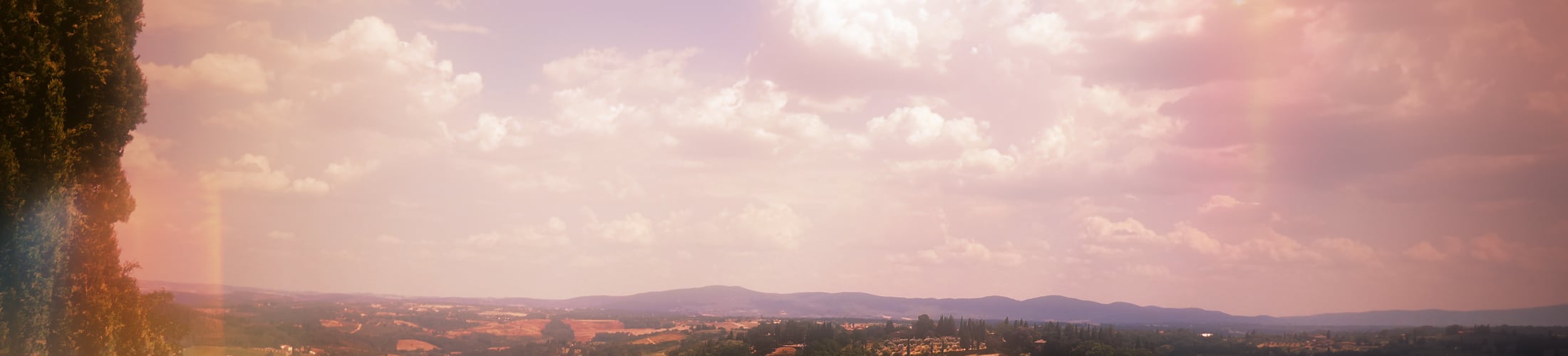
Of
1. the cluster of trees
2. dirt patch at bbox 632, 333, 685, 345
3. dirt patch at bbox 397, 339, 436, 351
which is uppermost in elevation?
the cluster of trees

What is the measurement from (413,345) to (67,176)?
153m

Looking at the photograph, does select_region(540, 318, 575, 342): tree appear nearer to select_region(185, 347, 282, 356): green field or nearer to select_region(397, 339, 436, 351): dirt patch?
select_region(397, 339, 436, 351): dirt patch

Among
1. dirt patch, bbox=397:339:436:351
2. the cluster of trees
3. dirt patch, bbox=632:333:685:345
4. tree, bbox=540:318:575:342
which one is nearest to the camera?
the cluster of trees

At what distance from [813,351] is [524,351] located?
57748 millimetres

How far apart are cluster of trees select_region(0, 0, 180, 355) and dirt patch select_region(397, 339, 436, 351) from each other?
140 metres

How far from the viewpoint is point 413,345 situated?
501 feet

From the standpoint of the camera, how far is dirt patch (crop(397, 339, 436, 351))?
146025 millimetres

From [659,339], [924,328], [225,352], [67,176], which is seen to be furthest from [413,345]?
[67,176]

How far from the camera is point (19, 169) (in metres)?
14.3

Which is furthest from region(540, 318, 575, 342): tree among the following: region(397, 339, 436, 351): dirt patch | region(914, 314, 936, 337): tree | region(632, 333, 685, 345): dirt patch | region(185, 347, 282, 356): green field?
region(185, 347, 282, 356): green field

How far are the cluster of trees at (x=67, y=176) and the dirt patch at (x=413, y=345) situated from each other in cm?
14011

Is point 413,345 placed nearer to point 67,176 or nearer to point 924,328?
point 924,328

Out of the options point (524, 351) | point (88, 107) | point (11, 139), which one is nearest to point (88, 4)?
point (88, 107)

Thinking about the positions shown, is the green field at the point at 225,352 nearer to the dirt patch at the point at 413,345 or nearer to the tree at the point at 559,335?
the dirt patch at the point at 413,345
